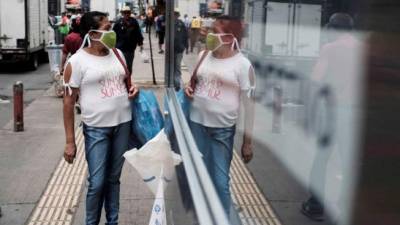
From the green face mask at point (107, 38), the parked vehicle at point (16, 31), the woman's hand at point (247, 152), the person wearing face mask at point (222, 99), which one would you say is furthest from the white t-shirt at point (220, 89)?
the parked vehicle at point (16, 31)

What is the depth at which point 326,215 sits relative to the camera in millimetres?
983

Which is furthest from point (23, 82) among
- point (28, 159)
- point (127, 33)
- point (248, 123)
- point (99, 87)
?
point (248, 123)

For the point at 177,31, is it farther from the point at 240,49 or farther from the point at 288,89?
the point at 288,89

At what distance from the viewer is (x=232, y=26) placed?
7.16 feet

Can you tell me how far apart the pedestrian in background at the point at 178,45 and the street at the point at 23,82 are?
4.80 metres

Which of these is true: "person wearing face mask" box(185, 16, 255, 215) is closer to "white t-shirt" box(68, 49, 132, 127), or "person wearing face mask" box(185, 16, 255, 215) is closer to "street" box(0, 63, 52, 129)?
"white t-shirt" box(68, 49, 132, 127)

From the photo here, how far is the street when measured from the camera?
10289 mm

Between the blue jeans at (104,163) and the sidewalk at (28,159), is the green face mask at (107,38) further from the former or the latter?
the sidewalk at (28,159)

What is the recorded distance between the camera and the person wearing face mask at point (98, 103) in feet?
12.0

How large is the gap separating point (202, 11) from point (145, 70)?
43.9ft

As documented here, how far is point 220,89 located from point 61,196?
10.1 ft

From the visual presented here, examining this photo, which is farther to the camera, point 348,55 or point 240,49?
point 240,49

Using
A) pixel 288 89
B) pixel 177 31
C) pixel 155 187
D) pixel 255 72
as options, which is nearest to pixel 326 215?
pixel 288 89

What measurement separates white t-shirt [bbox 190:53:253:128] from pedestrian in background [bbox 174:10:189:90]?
1.30 meters
